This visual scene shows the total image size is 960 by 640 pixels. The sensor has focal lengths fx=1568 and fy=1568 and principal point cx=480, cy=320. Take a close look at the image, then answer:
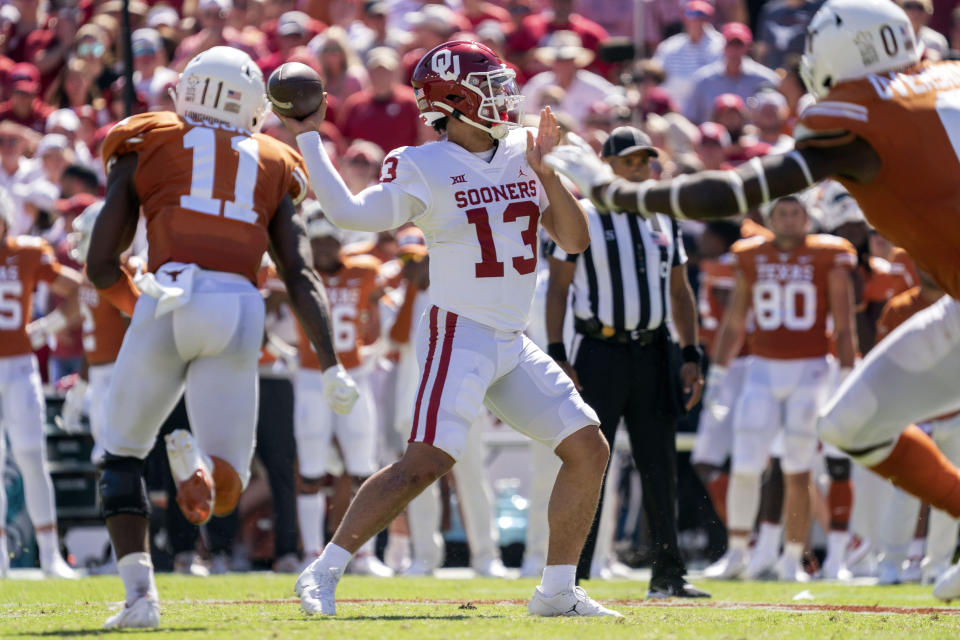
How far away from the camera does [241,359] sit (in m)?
5.06

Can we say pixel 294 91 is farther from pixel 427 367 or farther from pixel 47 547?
pixel 47 547

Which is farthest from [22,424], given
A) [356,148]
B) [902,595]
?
[902,595]

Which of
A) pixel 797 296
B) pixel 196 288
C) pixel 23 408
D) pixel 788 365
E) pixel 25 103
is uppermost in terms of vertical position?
pixel 196 288

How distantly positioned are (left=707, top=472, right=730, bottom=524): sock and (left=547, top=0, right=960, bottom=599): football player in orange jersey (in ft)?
16.1

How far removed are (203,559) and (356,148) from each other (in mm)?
3017

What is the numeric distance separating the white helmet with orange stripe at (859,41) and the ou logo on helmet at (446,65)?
1142mm

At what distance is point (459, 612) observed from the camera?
A: 5.41 metres

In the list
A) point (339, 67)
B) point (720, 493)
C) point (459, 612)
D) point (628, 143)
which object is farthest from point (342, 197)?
point (339, 67)

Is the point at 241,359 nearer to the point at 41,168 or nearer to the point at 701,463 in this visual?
the point at 701,463

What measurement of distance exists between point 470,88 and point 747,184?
3.60ft

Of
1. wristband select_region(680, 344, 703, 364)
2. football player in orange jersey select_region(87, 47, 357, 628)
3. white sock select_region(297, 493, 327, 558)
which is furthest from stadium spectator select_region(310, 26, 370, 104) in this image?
football player in orange jersey select_region(87, 47, 357, 628)

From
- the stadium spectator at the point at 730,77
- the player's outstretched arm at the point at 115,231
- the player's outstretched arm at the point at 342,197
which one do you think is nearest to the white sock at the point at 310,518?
the player's outstretched arm at the point at 115,231

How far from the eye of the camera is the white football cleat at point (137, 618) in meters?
4.62

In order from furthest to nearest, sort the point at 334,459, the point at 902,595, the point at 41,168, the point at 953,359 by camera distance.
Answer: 1. the point at 41,168
2. the point at 334,459
3. the point at 902,595
4. the point at 953,359
